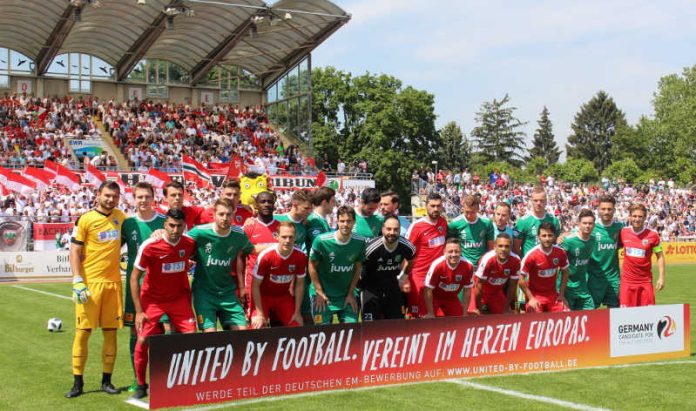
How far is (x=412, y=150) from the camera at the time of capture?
6234cm

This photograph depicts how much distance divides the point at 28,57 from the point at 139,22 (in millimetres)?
8078

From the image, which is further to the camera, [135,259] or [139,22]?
[139,22]

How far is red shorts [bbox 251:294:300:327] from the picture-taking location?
8.30 metres

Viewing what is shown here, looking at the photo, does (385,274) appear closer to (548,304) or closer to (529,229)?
(548,304)

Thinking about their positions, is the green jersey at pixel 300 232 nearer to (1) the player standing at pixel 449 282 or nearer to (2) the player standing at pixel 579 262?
(1) the player standing at pixel 449 282

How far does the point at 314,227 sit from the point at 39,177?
85.2ft

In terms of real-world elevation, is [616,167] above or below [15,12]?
below

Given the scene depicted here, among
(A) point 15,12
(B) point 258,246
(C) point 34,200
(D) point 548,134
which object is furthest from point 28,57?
(D) point 548,134

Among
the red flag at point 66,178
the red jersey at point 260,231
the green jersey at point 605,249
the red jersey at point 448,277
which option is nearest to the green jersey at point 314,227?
the red jersey at point 260,231

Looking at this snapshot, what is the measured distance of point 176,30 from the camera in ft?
136

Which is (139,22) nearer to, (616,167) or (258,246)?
(258,246)

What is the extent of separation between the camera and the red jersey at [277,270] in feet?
26.3

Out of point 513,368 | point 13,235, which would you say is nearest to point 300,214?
point 513,368

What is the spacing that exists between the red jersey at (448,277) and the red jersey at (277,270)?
1.78 metres
